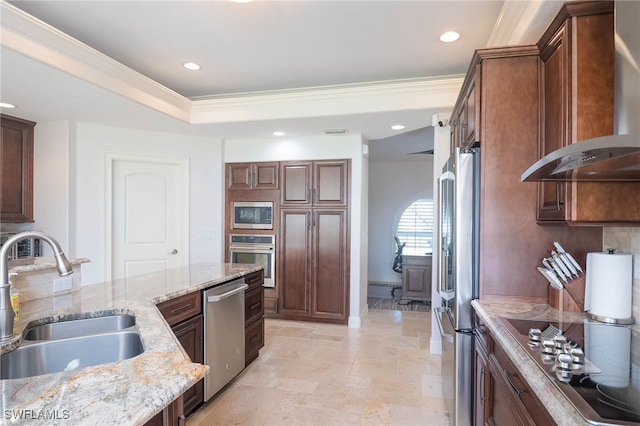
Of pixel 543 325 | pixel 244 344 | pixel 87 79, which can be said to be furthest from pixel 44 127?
pixel 543 325

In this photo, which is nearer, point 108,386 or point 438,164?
point 108,386

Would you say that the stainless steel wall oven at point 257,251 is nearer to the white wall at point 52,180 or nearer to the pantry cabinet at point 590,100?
the white wall at point 52,180

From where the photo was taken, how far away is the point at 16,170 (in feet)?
11.8

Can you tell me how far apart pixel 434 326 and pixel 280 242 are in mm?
2112

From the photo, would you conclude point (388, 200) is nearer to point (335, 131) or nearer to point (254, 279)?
point (335, 131)

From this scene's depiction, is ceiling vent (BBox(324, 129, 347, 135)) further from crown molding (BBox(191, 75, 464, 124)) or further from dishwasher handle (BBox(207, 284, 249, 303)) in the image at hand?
dishwasher handle (BBox(207, 284, 249, 303))

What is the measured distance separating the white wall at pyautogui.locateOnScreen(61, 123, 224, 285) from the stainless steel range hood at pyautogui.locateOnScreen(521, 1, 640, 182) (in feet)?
12.9

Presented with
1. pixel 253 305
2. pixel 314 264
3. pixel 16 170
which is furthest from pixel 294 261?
pixel 16 170

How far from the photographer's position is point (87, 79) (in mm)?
2602

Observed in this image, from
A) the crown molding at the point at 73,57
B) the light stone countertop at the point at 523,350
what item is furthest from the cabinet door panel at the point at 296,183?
the light stone countertop at the point at 523,350

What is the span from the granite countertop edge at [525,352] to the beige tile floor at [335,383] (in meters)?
1.09

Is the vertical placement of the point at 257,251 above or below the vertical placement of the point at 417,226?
below

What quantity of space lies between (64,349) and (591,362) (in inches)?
75.2

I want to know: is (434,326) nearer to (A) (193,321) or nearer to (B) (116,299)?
(A) (193,321)
